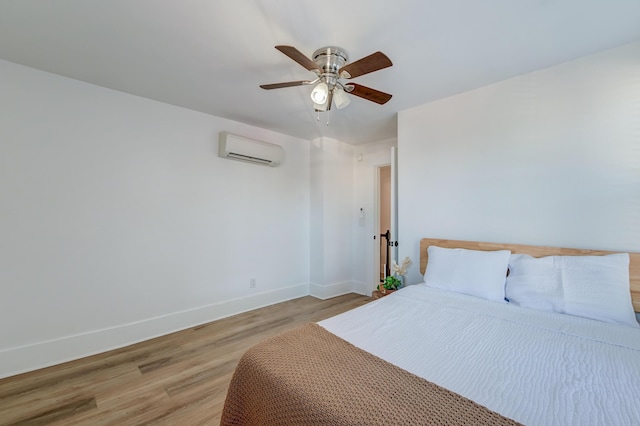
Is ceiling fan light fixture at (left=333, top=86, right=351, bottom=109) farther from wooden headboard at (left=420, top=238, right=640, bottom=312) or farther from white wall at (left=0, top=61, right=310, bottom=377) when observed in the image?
white wall at (left=0, top=61, right=310, bottom=377)

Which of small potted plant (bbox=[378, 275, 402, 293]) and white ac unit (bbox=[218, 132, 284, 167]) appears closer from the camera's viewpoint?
small potted plant (bbox=[378, 275, 402, 293])

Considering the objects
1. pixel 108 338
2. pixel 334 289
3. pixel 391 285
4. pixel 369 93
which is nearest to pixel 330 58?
pixel 369 93

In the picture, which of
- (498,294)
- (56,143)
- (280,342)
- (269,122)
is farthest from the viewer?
(269,122)

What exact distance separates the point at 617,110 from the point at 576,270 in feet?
3.92

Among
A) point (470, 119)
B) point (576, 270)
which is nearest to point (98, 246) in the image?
point (470, 119)

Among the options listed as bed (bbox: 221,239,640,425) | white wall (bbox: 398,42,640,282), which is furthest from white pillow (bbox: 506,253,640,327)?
white wall (bbox: 398,42,640,282)

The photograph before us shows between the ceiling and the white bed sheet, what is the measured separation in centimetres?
187

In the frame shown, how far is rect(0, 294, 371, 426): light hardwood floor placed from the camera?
1663 mm

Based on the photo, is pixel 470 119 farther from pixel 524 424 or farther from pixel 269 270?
pixel 269 270

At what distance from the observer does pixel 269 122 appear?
3.43 meters

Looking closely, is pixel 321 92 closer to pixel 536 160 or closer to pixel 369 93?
pixel 369 93

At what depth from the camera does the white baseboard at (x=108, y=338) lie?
6.86 feet

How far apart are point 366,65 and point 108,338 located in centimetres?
321

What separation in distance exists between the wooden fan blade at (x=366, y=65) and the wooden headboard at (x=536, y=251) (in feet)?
5.81
